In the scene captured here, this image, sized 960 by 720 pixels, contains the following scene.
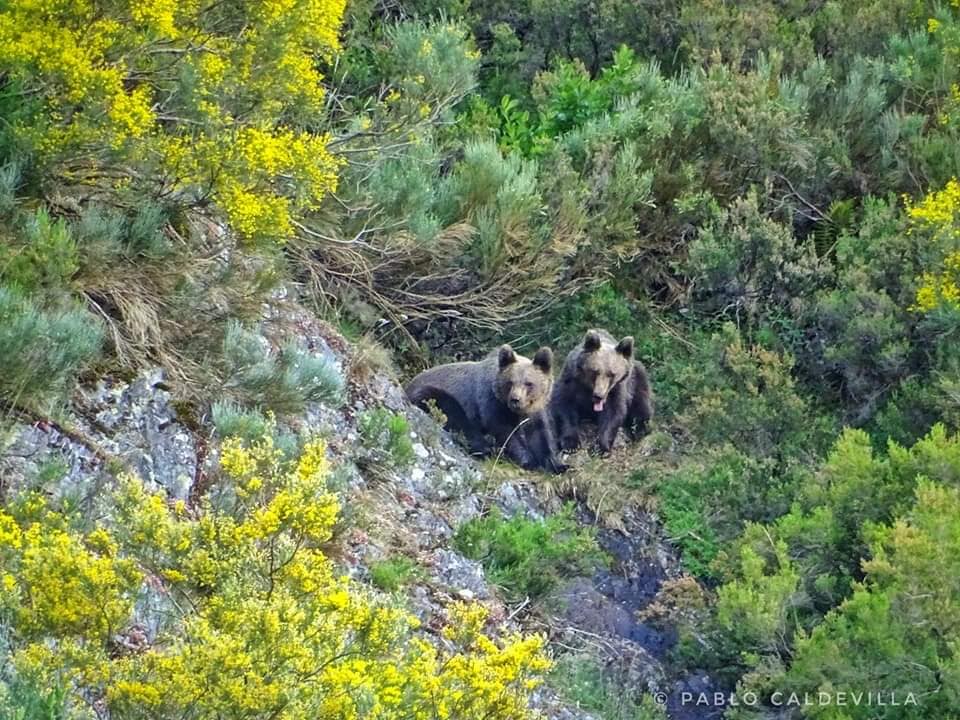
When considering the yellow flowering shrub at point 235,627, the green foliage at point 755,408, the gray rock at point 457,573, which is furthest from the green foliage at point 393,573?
the green foliage at point 755,408

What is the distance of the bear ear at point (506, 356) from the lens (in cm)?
1131

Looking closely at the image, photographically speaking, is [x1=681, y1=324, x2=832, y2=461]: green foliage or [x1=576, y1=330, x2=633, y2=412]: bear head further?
[x1=576, y1=330, x2=633, y2=412]: bear head

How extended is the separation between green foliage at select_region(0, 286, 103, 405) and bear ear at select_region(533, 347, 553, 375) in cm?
425

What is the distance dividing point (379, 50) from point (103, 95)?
6030 millimetres

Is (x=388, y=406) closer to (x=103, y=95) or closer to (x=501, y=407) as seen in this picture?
(x=501, y=407)

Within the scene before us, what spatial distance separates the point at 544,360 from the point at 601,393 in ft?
1.54

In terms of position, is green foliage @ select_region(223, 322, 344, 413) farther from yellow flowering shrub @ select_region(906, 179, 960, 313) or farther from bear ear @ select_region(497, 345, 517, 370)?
yellow flowering shrub @ select_region(906, 179, 960, 313)

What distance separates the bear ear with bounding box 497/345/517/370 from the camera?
11.3 meters

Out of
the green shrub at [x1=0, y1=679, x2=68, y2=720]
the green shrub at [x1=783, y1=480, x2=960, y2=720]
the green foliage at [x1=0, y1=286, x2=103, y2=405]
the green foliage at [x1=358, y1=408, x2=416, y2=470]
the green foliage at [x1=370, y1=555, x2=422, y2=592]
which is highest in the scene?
the green shrub at [x1=0, y1=679, x2=68, y2=720]

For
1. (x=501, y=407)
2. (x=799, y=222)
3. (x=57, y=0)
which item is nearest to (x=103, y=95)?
(x=57, y=0)

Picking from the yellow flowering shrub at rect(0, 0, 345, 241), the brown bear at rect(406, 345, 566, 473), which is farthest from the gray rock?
the yellow flowering shrub at rect(0, 0, 345, 241)

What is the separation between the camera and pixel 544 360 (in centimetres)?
A: 1136

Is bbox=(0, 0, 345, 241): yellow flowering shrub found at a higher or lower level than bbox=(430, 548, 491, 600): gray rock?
higher

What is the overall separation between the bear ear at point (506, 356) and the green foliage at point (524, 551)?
161 centimetres
